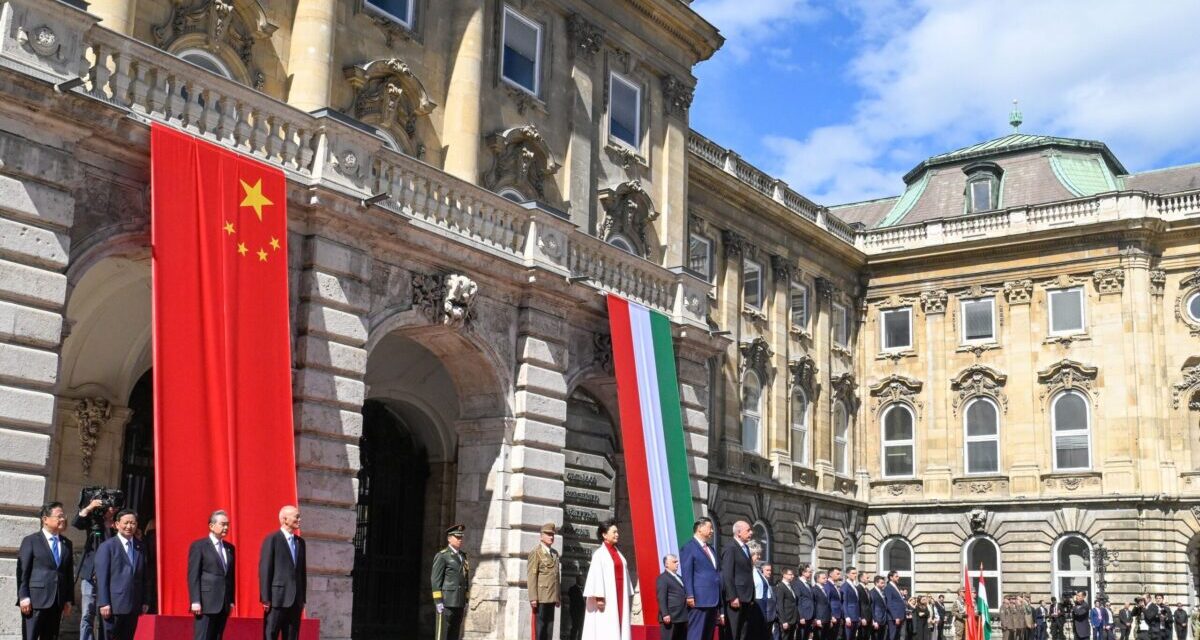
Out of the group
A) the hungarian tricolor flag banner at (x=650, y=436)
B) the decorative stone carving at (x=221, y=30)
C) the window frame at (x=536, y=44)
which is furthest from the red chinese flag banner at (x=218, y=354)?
the window frame at (x=536, y=44)

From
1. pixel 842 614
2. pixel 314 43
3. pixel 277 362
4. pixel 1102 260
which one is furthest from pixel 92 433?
pixel 1102 260

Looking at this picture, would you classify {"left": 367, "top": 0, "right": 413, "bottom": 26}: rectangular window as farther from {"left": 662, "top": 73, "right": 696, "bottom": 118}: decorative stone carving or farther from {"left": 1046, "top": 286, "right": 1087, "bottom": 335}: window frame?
{"left": 1046, "top": 286, "right": 1087, "bottom": 335}: window frame

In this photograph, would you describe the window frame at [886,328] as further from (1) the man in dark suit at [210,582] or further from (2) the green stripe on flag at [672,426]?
(1) the man in dark suit at [210,582]

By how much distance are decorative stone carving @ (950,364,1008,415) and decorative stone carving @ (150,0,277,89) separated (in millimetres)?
28420

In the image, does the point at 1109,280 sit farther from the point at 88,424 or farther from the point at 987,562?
the point at 88,424

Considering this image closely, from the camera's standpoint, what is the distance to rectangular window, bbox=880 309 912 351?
143 ft

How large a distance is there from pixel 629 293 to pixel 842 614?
768 cm

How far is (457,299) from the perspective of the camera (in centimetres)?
1948

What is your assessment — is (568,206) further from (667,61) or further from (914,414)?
(914,414)

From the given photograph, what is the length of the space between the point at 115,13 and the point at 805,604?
→ 50.9 ft

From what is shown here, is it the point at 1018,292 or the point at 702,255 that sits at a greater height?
the point at 1018,292

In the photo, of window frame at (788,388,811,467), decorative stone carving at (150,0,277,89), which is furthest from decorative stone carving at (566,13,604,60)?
window frame at (788,388,811,467)

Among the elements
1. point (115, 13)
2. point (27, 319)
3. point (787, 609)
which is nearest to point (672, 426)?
point (787, 609)

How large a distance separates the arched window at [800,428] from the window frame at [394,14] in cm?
2088
